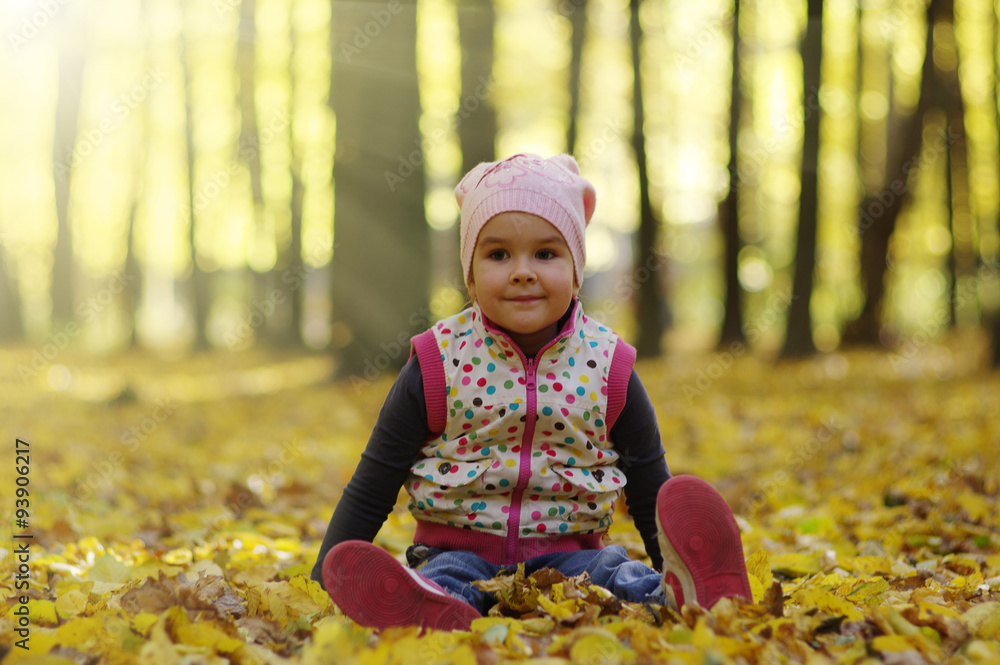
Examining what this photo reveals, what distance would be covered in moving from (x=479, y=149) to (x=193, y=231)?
49.2 ft

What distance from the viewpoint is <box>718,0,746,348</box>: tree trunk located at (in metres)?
12.1

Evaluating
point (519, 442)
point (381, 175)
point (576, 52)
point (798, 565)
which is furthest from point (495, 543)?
point (576, 52)

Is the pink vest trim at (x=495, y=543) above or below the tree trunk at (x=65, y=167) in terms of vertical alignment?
below

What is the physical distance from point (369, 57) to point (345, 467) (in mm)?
5615

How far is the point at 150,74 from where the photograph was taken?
1905cm

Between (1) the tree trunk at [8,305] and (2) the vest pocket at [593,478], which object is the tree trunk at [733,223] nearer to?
(2) the vest pocket at [593,478]

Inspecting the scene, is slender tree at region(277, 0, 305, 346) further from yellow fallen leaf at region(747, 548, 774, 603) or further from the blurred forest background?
yellow fallen leaf at region(747, 548, 774, 603)

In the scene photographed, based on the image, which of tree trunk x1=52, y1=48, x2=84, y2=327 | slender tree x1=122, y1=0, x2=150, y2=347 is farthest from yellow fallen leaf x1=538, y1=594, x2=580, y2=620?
slender tree x1=122, y1=0, x2=150, y2=347

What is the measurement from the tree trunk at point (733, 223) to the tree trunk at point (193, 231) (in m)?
13.7

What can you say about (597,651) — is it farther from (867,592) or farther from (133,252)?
(133,252)

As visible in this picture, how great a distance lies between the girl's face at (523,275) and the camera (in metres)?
2.27

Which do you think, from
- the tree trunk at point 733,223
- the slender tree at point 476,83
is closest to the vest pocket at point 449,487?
the slender tree at point 476,83

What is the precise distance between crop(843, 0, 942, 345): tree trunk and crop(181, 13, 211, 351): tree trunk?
16068mm

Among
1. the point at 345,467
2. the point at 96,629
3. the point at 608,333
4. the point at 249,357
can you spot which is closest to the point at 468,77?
the point at 345,467
